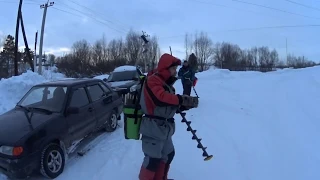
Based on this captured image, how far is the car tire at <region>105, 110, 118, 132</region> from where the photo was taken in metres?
7.25

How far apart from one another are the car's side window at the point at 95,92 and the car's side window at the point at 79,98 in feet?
0.80

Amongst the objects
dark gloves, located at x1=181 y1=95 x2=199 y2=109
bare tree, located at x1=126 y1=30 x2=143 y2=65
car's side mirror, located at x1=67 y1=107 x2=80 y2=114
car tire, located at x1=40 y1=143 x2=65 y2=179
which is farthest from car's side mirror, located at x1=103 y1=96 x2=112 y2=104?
bare tree, located at x1=126 y1=30 x2=143 y2=65

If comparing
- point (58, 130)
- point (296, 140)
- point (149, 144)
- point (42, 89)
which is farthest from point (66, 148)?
point (296, 140)

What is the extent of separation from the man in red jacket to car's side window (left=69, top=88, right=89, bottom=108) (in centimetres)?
282

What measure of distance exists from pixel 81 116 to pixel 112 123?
1.61m

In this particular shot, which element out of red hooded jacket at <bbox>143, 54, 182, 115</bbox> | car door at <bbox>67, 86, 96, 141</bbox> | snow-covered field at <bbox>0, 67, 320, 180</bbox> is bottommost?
snow-covered field at <bbox>0, 67, 320, 180</bbox>

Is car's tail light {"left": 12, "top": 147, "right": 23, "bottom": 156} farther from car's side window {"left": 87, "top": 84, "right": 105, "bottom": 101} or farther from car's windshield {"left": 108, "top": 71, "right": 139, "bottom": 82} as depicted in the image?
car's windshield {"left": 108, "top": 71, "right": 139, "bottom": 82}

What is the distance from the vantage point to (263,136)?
19.1ft

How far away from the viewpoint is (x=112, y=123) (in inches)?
293

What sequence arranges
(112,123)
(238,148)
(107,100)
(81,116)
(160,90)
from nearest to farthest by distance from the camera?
(160,90) → (238,148) → (81,116) → (107,100) → (112,123)

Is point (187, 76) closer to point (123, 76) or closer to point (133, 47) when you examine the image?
point (123, 76)

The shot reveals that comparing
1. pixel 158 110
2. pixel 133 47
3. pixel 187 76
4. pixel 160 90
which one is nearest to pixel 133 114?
pixel 158 110

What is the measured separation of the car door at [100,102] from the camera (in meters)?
6.65

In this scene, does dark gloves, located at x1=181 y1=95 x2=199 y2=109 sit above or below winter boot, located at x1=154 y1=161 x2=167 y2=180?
above
